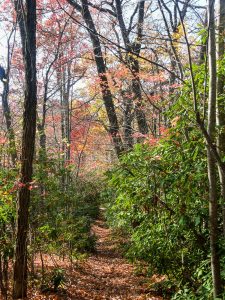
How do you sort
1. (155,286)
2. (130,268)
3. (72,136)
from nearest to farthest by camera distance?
(155,286) → (130,268) → (72,136)

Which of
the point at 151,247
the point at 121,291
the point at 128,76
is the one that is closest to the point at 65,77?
the point at 128,76

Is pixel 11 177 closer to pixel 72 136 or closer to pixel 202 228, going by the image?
pixel 202 228

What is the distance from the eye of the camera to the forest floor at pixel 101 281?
5865mm

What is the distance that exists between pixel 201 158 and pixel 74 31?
11.2m

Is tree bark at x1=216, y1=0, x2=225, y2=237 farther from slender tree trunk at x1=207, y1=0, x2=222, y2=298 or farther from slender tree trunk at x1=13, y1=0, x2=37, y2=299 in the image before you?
slender tree trunk at x1=13, y1=0, x2=37, y2=299

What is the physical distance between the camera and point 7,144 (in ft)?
21.1

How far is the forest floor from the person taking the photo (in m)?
5.87

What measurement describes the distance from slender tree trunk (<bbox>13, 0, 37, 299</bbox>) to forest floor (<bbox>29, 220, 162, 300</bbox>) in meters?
0.62

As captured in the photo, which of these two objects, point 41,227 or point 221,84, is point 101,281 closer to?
point 41,227

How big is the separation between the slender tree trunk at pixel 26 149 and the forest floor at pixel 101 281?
2.05 feet

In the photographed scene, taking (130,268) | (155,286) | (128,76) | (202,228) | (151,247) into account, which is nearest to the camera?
(202,228)

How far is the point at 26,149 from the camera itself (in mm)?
4914

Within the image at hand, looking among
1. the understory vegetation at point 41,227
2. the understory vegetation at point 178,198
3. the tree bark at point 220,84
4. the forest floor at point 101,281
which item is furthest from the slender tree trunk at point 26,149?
the tree bark at point 220,84

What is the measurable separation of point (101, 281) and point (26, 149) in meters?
4.20
